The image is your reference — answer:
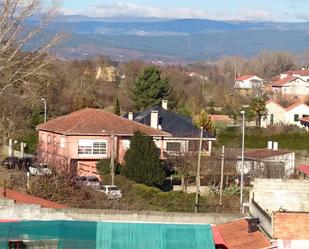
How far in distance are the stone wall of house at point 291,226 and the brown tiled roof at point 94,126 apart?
22283 millimetres

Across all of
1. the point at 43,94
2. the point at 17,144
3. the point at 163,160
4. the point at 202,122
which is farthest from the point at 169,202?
the point at 43,94

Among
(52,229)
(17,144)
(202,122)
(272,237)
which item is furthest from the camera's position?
(202,122)

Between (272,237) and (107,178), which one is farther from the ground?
(272,237)

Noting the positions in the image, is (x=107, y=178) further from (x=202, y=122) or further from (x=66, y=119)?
(x=202, y=122)

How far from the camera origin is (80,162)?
38656 millimetres

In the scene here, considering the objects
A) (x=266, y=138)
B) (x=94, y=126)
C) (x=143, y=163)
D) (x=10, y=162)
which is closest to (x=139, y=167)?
(x=143, y=163)

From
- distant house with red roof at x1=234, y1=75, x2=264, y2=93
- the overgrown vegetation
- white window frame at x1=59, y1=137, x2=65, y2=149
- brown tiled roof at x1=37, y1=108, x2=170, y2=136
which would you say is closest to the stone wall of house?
brown tiled roof at x1=37, y1=108, x2=170, y2=136

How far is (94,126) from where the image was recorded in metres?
39.5

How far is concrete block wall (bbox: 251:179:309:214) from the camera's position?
68.0ft

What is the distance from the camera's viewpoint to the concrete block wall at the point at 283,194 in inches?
816

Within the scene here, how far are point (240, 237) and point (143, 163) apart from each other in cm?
1658

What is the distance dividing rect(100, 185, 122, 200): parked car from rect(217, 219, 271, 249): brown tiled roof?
852cm

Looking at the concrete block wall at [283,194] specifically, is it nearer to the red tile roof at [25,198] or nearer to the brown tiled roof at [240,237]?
the brown tiled roof at [240,237]

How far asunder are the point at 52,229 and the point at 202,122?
36.3 metres
